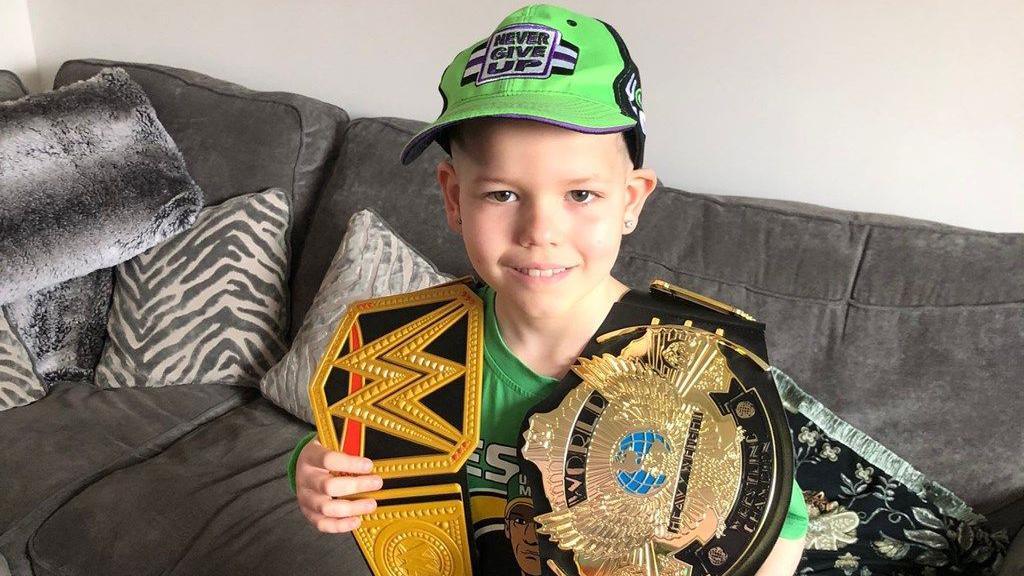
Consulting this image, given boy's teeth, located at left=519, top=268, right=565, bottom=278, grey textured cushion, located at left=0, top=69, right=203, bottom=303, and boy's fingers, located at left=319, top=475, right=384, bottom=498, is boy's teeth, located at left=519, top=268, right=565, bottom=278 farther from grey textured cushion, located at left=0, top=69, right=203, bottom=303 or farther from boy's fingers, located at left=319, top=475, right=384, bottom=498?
grey textured cushion, located at left=0, top=69, right=203, bottom=303

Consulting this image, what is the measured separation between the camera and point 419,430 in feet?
2.86

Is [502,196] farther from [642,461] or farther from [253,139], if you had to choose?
[253,139]

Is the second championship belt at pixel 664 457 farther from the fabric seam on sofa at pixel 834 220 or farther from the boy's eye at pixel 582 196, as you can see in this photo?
the fabric seam on sofa at pixel 834 220

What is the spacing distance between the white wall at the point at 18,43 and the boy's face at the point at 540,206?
7.78ft

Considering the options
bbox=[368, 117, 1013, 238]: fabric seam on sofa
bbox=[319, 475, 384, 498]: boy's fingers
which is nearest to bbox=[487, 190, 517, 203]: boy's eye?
bbox=[319, 475, 384, 498]: boy's fingers

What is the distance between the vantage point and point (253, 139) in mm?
2033

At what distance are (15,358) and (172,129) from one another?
0.67 m

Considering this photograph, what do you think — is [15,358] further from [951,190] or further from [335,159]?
[951,190]

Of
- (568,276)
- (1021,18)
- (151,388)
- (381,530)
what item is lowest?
(151,388)

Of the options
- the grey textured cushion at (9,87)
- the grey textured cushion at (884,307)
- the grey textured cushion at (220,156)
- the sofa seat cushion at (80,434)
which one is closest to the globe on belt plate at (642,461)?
the grey textured cushion at (884,307)

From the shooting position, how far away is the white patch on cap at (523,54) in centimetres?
78

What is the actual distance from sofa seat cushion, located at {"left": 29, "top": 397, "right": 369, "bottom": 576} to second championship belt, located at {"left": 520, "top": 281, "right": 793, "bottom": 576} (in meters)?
0.65

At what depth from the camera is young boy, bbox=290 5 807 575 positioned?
30.9 inches

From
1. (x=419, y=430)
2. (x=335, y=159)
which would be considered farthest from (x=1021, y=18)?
(x=335, y=159)
